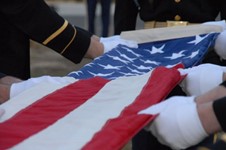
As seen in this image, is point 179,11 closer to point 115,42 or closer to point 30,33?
point 115,42

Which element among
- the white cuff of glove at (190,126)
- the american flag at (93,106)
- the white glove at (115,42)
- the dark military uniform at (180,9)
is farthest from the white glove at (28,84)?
the dark military uniform at (180,9)

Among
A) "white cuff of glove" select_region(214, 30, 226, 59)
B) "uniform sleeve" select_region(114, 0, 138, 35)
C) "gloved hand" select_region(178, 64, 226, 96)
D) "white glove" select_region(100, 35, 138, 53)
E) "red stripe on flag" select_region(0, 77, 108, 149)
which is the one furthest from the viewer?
"uniform sleeve" select_region(114, 0, 138, 35)

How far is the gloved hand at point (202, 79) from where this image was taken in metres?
1.15

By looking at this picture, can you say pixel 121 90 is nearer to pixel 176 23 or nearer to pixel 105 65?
pixel 105 65

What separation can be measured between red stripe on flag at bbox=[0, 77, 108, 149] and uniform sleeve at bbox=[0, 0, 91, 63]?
0.30 m

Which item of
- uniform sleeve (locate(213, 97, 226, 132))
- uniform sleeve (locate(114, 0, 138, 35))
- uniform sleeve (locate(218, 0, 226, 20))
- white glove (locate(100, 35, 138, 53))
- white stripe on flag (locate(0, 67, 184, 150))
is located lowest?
uniform sleeve (locate(114, 0, 138, 35))

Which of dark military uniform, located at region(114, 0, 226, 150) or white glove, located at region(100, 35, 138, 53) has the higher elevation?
dark military uniform, located at region(114, 0, 226, 150)

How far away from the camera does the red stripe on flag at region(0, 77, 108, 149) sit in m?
1.00

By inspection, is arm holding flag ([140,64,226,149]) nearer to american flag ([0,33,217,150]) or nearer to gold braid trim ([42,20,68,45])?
american flag ([0,33,217,150])

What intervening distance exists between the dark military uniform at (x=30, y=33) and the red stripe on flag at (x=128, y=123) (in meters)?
0.48

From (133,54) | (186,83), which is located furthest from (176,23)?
(186,83)

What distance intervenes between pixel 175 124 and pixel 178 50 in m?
0.73

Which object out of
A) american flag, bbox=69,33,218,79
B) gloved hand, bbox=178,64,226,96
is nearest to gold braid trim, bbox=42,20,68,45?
american flag, bbox=69,33,218,79

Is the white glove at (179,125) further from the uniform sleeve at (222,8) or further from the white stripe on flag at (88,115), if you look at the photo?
the uniform sleeve at (222,8)
